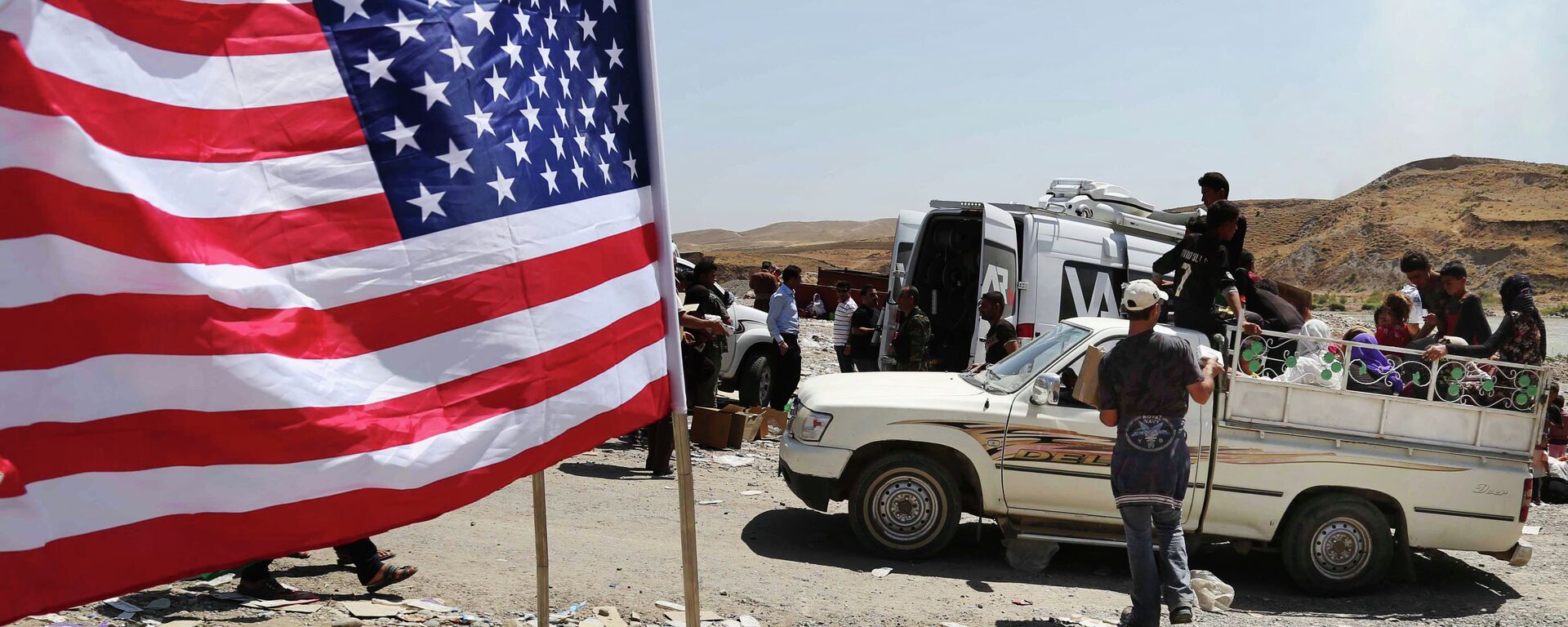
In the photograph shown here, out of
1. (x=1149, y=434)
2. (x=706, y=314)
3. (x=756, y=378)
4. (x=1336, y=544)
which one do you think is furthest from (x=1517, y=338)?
(x=756, y=378)

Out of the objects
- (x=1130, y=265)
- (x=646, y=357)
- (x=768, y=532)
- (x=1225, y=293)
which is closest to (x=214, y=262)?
(x=646, y=357)

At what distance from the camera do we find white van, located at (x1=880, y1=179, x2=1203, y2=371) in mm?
11406

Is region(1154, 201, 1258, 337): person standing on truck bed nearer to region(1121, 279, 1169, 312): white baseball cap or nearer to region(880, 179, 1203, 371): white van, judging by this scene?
region(1121, 279, 1169, 312): white baseball cap

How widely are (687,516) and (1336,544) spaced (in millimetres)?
5345

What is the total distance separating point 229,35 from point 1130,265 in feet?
34.4

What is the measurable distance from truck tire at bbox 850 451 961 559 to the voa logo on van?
4477mm

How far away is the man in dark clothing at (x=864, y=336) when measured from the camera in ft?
43.1

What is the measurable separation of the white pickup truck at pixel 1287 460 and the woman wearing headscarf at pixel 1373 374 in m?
0.05

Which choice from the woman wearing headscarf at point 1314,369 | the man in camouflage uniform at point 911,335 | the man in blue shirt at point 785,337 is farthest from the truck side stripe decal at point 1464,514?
the man in blue shirt at point 785,337

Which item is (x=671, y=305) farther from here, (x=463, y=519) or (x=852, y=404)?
(x=463, y=519)

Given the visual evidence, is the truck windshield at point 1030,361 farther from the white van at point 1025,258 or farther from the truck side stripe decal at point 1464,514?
the white van at point 1025,258

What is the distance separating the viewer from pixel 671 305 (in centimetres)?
411

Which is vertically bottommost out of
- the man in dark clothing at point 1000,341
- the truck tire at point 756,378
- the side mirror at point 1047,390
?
the truck tire at point 756,378

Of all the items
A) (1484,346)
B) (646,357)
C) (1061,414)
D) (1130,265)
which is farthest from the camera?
(1130,265)
